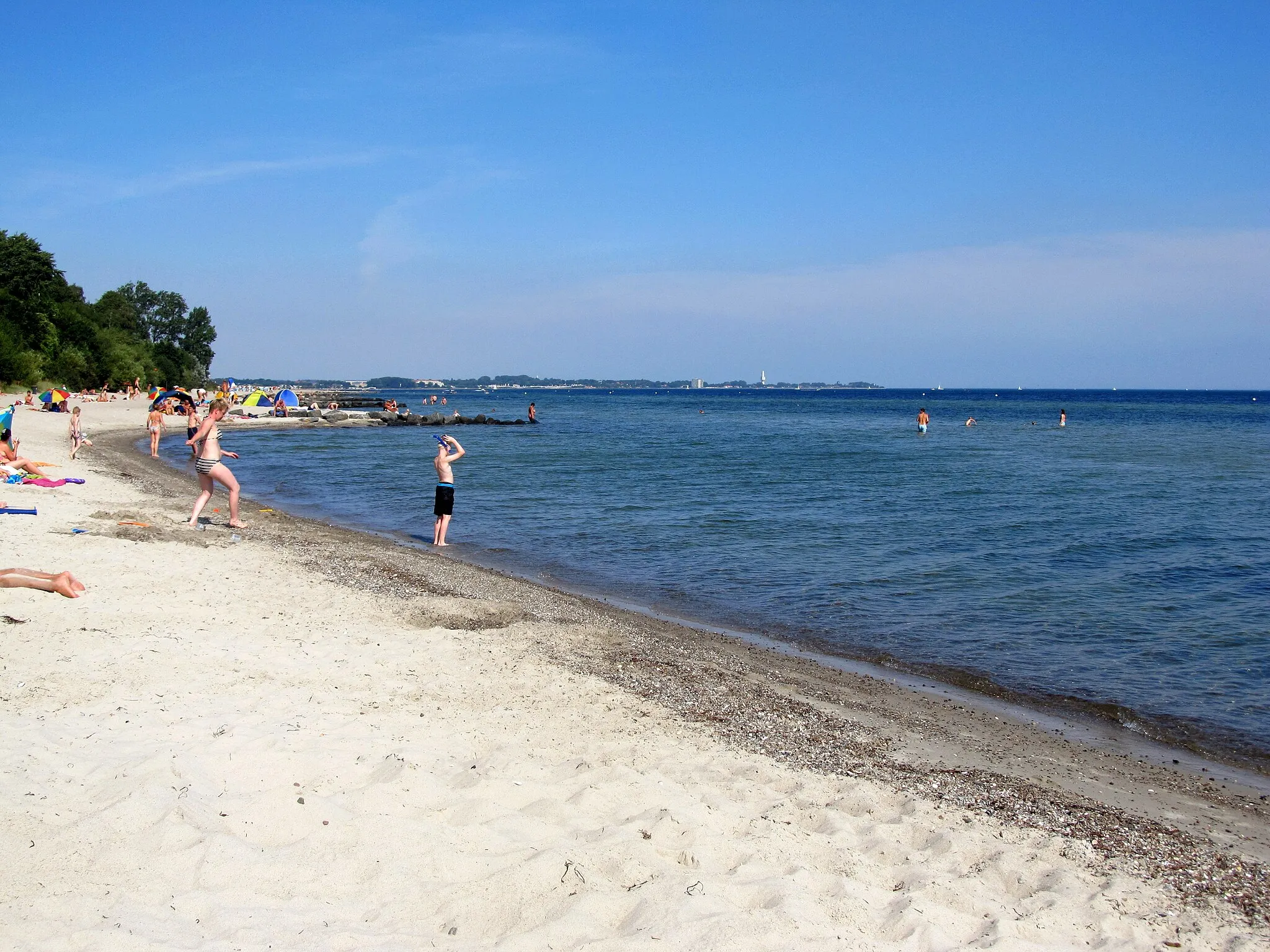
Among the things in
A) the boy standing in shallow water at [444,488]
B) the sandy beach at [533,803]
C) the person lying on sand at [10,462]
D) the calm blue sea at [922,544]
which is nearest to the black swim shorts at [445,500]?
the boy standing in shallow water at [444,488]

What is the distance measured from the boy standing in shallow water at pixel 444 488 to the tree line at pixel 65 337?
152 feet

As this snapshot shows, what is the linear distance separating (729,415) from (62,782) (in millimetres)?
93151

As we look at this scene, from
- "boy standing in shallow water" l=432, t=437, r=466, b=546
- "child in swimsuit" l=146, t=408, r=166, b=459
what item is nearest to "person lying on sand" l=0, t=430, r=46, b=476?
"boy standing in shallow water" l=432, t=437, r=466, b=546

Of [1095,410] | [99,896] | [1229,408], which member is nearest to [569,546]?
[99,896]

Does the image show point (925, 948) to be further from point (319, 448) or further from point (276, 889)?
point (319, 448)

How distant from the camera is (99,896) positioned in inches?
151

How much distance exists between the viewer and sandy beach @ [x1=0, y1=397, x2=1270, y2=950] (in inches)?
159

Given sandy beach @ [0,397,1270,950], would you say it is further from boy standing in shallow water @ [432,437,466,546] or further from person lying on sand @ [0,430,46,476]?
person lying on sand @ [0,430,46,476]

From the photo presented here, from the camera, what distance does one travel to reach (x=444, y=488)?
53.0ft

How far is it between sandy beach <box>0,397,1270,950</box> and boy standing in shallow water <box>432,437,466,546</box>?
632 cm

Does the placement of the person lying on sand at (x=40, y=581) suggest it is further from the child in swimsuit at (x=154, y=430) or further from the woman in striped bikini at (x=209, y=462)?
the child in swimsuit at (x=154, y=430)

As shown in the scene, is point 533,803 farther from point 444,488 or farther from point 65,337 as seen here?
point 65,337

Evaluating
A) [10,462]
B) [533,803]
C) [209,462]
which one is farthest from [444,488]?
[533,803]

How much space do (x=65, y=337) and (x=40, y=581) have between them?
6469cm
